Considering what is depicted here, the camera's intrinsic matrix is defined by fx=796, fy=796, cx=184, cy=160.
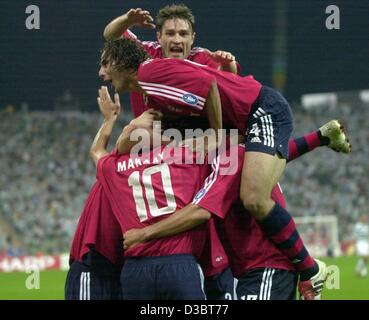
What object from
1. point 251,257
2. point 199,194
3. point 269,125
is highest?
point 269,125

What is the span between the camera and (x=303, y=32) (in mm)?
7668

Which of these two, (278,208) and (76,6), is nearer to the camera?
(278,208)

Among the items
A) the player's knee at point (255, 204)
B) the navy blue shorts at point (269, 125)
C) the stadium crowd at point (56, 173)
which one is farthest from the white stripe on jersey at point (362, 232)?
the player's knee at point (255, 204)

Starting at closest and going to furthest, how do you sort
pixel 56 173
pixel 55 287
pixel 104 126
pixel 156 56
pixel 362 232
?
pixel 104 126
pixel 156 56
pixel 55 287
pixel 362 232
pixel 56 173

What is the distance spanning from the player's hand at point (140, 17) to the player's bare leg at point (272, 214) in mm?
1368

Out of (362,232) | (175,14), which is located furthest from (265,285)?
(362,232)

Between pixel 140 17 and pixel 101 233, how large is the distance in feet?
5.51

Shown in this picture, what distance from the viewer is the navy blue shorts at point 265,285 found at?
384 cm

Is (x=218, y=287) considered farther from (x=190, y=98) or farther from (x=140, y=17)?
(x=140, y=17)

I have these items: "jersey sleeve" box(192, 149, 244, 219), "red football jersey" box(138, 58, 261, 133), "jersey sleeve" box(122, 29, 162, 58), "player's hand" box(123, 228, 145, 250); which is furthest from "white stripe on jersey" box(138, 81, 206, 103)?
"jersey sleeve" box(122, 29, 162, 58)

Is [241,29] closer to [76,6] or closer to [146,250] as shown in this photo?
[76,6]

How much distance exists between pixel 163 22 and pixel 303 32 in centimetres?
300

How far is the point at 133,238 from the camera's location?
348cm
